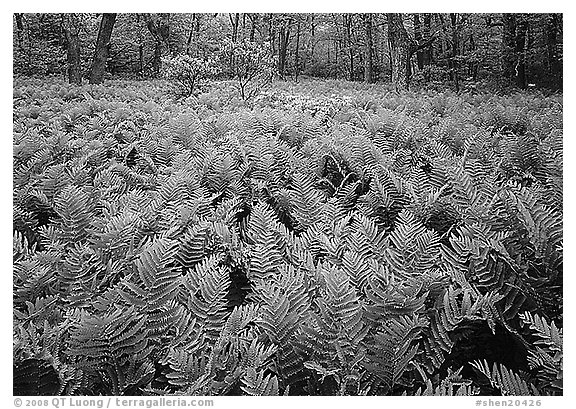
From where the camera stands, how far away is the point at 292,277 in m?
1.64

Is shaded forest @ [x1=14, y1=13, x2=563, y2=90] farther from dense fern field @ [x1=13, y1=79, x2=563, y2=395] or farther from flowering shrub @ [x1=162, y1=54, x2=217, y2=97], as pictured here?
dense fern field @ [x1=13, y1=79, x2=563, y2=395]

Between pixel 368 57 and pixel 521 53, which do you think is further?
pixel 368 57

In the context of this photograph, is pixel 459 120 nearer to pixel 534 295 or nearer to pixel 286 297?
pixel 534 295

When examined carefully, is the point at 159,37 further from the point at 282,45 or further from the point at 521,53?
the point at 521,53

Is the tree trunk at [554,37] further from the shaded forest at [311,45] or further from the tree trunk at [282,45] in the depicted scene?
the tree trunk at [282,45]

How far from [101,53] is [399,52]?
4982mm

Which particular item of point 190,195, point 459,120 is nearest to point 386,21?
point 459,120

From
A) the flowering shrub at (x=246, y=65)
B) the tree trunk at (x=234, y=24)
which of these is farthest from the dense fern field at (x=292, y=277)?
the flowering shrub at (x=246, y=65)

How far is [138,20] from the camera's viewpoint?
7617 millimetres

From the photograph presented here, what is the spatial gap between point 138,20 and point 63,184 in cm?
575

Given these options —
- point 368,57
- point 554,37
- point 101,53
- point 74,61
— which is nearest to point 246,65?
point 368,57

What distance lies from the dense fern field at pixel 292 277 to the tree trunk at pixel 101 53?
15.7ft

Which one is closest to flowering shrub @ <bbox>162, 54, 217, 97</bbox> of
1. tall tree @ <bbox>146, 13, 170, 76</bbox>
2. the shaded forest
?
the shaded forest

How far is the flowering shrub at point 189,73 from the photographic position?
7.10 metres
